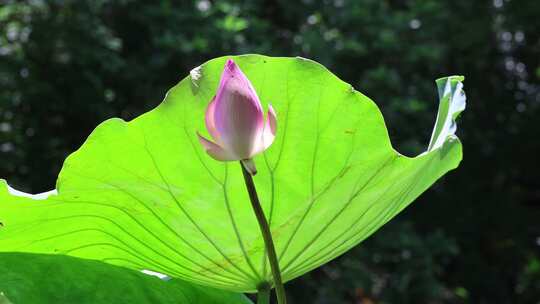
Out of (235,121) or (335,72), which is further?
(335,72)

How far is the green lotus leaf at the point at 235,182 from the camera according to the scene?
342 mm

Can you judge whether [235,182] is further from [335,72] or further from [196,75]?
[335,72]

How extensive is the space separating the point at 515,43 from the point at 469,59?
338 mm

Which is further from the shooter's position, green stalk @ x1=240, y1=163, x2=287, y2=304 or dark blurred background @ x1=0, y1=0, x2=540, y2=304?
dark blurred background @ x1=0, y1=0, x2=540, y2=304

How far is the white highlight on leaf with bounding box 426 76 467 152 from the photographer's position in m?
0.35

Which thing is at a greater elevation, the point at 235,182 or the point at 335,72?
the point at 335,72

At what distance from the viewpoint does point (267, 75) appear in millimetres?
350

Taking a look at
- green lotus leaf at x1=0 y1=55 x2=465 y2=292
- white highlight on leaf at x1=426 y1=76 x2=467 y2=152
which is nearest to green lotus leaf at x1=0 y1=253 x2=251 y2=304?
green lotus leaf at x1=0 y1=55 x2=465 y2=292

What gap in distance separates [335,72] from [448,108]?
3.13 m

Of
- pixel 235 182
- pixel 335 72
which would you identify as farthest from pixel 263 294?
pixel 335 72

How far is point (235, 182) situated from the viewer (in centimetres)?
35

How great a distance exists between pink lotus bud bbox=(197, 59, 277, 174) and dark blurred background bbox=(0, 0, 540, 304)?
2919 mm

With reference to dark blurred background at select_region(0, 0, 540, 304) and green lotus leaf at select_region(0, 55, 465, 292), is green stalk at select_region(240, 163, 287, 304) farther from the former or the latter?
dark blurred background at select_region(0, 0, 540, 304)

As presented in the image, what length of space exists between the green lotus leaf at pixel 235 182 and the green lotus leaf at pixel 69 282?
0.07 ft
